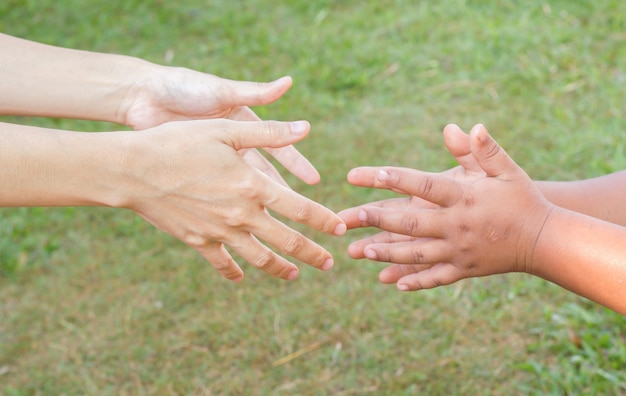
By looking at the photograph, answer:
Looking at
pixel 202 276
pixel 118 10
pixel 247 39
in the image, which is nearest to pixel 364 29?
pixel 247 39

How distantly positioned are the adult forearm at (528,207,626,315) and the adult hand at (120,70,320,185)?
0.81 m

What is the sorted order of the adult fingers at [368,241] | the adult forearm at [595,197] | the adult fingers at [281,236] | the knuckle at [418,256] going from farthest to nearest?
the adult forearm at [595,197] < the adult fingers at [368,241] < the knuckle at [418,256] < the adult fingers at [281,236]

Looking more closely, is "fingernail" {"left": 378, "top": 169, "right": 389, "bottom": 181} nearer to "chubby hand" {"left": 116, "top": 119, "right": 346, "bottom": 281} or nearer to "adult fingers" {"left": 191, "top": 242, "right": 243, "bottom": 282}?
"chubby hand" {"left": 116, "top": 119, "right": 346, "bottom": 281}

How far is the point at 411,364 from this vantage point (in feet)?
10.0

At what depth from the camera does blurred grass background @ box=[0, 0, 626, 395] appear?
307 centimetres

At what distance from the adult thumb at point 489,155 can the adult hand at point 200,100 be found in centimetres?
62

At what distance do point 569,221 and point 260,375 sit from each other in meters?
1.50

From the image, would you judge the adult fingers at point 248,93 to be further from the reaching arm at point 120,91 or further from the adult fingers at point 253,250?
the adult fingers at point 253,250

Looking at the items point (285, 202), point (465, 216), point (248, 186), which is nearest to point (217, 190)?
point (248, 186)

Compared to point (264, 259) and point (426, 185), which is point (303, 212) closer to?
point (264, 259)

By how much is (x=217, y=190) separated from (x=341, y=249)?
1.62 m

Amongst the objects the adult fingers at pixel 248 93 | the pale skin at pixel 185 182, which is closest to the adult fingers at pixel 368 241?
the pale skin at pixel 185 182

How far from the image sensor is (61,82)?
2727 millimetres

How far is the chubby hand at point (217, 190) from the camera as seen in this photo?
211 centimetres
